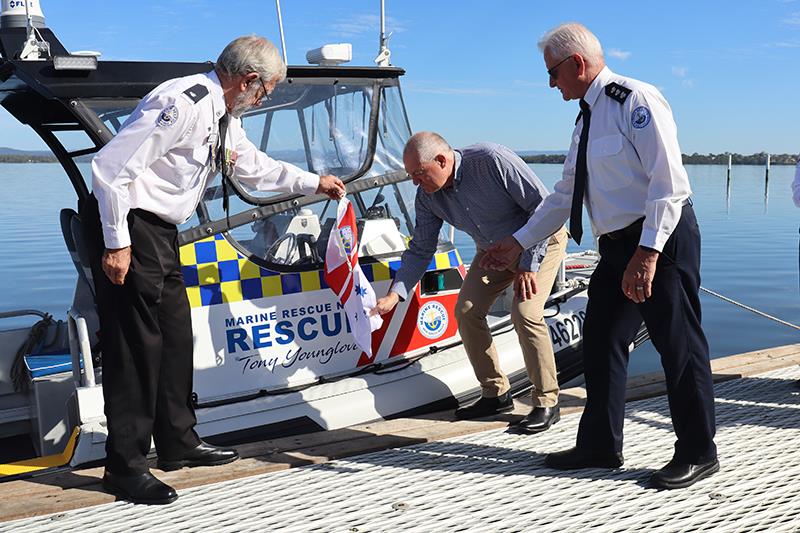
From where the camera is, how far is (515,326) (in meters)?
3.37

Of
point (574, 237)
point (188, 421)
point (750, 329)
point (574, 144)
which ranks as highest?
point (574, 144)

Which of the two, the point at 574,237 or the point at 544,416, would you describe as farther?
the point at 544,416

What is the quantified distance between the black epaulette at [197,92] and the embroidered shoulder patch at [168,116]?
0.08 meters

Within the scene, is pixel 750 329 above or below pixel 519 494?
below

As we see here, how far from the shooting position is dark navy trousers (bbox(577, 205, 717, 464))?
2.58 metres

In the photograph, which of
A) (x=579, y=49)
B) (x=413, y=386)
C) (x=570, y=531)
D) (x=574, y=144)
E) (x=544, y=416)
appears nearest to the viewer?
(x=570, y=531)

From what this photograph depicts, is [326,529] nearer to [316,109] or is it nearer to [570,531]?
[570,531]

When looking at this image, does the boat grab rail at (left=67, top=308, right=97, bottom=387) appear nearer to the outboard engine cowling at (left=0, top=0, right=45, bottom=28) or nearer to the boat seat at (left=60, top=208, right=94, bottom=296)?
the boat seat at (left=60, top=208, right=94, bottom=296)

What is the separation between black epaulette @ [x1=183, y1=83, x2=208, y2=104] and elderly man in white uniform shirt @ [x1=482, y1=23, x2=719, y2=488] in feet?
3.74

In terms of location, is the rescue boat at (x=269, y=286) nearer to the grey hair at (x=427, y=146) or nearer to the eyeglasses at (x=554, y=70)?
the grey hair at (x=427, y=146)

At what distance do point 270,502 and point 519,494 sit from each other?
84 centimetres

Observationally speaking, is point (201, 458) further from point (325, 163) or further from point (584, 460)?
point (325, 163)

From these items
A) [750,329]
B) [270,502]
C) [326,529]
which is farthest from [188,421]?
[750,329]

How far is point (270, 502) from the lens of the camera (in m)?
2.66
